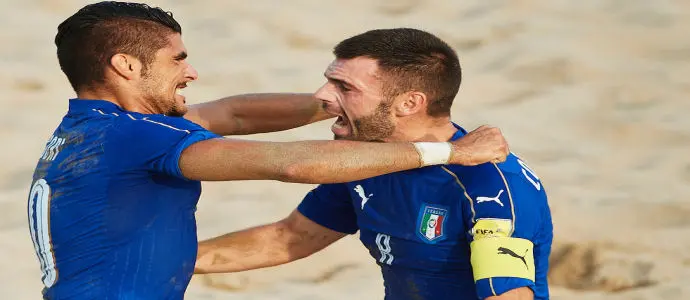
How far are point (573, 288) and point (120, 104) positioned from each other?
3188 mm

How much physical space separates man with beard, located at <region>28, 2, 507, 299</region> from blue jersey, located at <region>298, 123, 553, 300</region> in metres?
0.16

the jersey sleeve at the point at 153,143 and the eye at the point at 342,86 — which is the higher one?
the eye at the point at 342,86

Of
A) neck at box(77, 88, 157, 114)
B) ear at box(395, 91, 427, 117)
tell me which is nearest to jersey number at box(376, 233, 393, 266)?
ear at box(395, 91, 427, 117)

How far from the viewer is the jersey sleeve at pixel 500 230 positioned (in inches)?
173

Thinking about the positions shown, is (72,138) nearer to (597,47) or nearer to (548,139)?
(548,139)

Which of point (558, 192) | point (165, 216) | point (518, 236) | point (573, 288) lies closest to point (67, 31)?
point (165, 216)

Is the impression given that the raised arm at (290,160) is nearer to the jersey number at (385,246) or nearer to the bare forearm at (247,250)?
the jersey number at (385,246)

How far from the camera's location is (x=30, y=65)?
9227 millimetres

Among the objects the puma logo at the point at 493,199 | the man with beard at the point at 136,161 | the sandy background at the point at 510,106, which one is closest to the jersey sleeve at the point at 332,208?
the man with beard at the point at 136,161

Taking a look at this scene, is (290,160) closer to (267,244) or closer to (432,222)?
(432,222)

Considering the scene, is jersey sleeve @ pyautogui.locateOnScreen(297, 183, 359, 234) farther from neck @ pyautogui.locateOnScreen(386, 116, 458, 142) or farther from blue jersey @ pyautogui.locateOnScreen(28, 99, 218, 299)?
blue jersey @ pyautogui.locateOnScreen(28, 99, 218, 299)

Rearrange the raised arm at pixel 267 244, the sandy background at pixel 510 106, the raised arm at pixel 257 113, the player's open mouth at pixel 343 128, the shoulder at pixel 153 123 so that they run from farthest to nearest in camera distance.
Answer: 1. the sandy background at pixel 510 106
2. the raised arm at pixel 257 113
3. the raised arm at pixel 267 244
4. the player's open mouth at pixel 343 128
5. the shoulder at pixel 153 123

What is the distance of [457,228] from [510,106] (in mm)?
4361

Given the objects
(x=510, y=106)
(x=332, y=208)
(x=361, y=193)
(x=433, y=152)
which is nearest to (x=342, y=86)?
(x=361, y=193)
